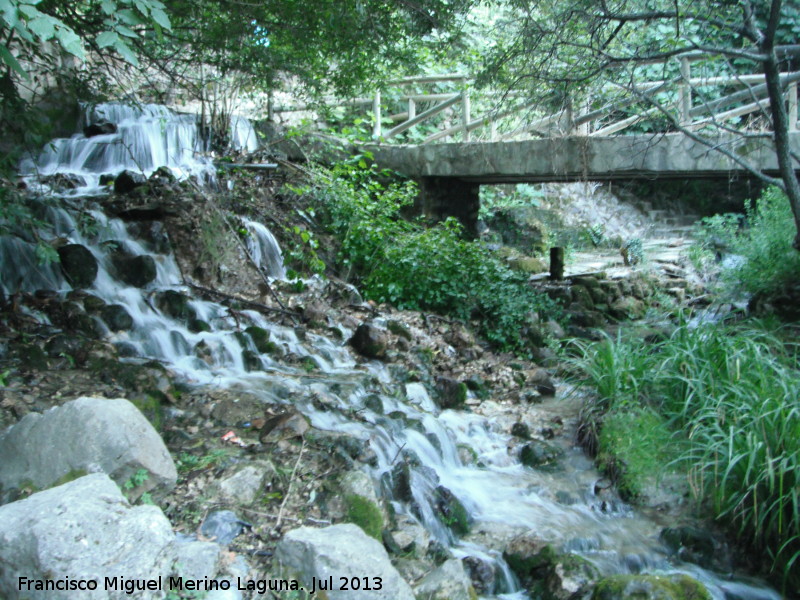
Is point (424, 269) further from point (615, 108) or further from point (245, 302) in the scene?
point (615, 108)

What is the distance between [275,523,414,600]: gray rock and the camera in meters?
2.90

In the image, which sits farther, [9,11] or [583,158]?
[583,158]

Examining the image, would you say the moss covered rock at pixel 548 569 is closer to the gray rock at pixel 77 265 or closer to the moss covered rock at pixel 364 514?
the moss covered rock at pixel 364 514

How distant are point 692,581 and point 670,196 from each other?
15.6 m

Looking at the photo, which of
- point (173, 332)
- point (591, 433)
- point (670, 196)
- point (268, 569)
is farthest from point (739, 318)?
point (670, 196)

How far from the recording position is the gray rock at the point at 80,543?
2.44 metres

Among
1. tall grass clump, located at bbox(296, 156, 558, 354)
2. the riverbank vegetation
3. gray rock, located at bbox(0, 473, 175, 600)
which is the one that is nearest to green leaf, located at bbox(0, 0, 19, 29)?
gray rock, located at bbox(0, 473, 175, 600)

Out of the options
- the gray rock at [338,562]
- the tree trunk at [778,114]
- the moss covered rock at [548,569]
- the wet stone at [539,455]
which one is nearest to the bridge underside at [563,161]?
the tree trunk at [778,114]

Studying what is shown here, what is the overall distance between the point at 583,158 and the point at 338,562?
6.94m

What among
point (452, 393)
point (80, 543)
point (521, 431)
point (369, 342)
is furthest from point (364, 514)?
point (369, 342)

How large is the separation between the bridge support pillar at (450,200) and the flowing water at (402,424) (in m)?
3.81

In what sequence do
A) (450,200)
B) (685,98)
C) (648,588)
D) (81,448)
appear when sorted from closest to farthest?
(81,448) → (648,588) → (685,98) → (450,200)

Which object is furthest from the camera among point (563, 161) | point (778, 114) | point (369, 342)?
point (563, 161)

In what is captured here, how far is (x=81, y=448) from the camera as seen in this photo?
10.8 ft
